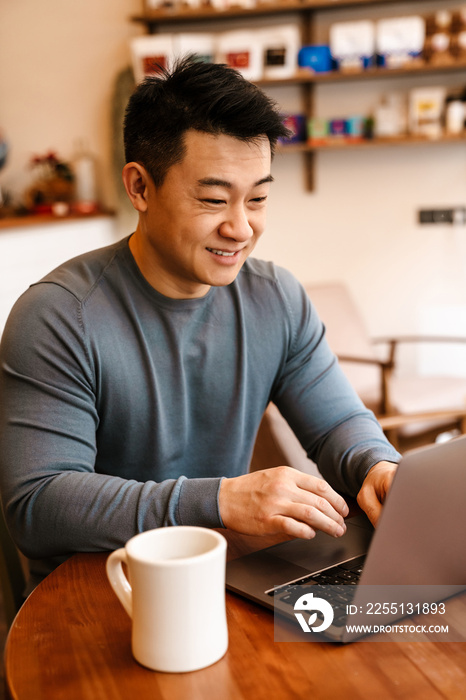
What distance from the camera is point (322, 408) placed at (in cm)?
127

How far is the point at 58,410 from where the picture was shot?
1025 mm

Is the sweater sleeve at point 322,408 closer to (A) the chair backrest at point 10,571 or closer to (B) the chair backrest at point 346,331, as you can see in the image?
(A) the chair backrest at point 10,571

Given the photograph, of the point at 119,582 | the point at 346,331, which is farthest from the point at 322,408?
the point at 346,331

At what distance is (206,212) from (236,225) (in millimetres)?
51

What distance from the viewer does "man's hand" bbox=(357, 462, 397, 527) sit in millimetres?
977

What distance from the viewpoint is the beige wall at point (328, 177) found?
12.5 ft

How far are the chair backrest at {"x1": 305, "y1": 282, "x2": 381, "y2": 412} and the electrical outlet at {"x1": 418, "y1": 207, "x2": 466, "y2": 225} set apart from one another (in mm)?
659

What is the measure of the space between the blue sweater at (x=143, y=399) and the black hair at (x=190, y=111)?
206 millimetres

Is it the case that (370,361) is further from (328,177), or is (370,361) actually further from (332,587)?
(332,587)

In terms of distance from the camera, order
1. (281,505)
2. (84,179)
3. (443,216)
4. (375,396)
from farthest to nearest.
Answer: (84,179), (443,216), (375,396), (281,505)

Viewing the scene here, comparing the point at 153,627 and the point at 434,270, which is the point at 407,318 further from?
the point at 153,627

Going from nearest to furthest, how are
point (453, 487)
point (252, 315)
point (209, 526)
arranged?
point (453, 487), point (209, 526), point (252, 315)

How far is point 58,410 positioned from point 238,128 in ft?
1.66

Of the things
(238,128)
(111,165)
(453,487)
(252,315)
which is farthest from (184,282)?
(111,165)
